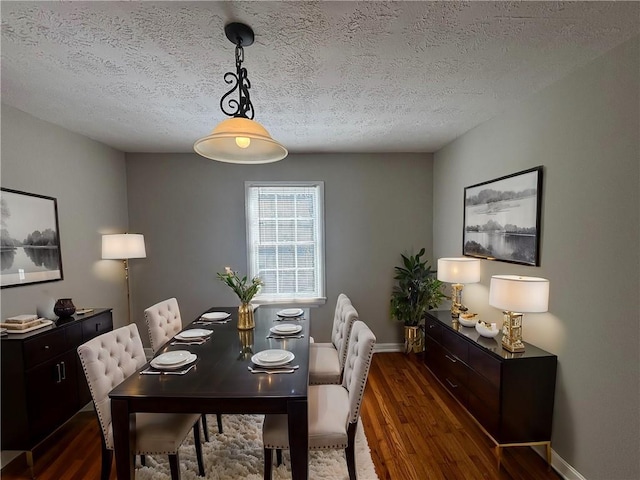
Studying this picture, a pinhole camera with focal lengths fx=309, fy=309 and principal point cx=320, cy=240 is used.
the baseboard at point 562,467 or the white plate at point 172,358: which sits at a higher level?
the white plate at point 172,358

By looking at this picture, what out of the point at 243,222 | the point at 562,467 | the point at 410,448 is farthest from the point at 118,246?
the point at 562,467

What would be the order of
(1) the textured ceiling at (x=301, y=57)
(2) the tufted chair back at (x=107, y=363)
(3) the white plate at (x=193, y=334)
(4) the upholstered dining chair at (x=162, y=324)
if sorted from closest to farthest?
1. (1) the textured ceiling at (x=301, y=57)
2. (2) the tufted chair back at (x=107, y=363)
3. (3) the white plate at (x=193, y=334)
4. (4) the upholstered dining chair at (x=162, y=324)

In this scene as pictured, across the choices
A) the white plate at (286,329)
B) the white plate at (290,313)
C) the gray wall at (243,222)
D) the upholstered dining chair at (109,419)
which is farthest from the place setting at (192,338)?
the gray wall at (243,222)

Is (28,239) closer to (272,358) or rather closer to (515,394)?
(272,358)

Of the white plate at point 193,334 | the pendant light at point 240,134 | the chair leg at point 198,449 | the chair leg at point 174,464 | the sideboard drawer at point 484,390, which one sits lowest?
the chair leg at point 198,449

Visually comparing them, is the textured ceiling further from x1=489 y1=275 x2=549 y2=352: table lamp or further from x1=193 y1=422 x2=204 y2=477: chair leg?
x1=193 y1=422 x2=204 y2=477: chair leg

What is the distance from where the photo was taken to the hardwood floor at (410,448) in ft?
6.80

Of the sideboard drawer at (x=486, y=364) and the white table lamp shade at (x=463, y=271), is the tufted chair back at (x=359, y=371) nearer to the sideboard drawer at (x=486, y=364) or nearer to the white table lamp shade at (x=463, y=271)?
the sideboard drawer at (x=486, y=364)

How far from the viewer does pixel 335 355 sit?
9.01 ft

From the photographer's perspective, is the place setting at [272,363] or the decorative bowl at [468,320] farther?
the decorative bowl at [468,320]

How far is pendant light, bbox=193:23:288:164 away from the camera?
1.54 metres

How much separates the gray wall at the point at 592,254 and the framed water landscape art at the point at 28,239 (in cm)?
397

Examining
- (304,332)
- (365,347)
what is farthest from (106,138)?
(365,347)

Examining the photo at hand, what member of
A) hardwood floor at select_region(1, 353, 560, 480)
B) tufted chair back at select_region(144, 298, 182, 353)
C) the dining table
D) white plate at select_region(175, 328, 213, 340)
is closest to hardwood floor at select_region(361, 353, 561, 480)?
hardwood floor at select_region(1, 353, 560, 480)
